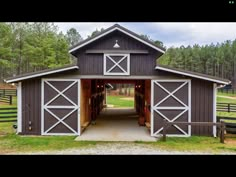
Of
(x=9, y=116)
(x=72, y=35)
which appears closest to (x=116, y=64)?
(x=9, y=116)

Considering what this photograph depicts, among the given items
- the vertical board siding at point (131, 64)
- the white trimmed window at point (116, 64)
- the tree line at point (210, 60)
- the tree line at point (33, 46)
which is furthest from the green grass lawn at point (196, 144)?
the tree line at point (210, 60)

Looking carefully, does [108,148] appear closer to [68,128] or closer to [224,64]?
[68,128]

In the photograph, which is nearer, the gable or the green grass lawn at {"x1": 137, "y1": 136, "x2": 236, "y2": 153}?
the green grass lawn at {"x1": 137, "y1": 136, "x2": 236, "y2": 153}

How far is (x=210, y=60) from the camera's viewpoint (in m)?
47.9

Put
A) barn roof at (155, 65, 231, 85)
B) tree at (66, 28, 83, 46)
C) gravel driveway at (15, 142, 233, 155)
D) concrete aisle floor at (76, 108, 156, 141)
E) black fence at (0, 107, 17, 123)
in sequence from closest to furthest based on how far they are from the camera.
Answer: gravel driveway at (15, 142, 233, 155) → concrete aisle floor at (76, 108, 156, 141) → barn roof at (155, 65, 231, 85) → black fence at (0, 107, 17, 123) → tree at (66, 28, 83, 46)

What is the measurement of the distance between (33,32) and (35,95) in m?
19.1

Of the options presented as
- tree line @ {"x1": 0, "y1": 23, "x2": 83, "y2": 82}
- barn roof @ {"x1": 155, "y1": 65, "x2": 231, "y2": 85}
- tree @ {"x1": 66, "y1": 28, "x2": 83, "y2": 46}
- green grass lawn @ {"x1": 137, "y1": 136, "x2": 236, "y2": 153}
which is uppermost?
tree @ {"x1": 66, "y1": 28, "x2": 83, "y2": 46}

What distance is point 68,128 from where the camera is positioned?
9492 millimetres

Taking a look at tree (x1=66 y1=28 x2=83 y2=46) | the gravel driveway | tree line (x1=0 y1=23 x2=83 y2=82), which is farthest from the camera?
tree (x1=66 y1=28 x2=83 y2=46)

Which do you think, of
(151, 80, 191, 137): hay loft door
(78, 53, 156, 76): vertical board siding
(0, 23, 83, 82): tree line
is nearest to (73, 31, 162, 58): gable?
(78, 53, 156, 76): vertical board siding

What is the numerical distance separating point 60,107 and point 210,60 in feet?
142

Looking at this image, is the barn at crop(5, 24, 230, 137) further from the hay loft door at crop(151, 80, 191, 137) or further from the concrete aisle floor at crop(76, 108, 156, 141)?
the concrete aisle floor at crop(76, 108, 156, 141)

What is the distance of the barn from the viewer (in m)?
9.46
